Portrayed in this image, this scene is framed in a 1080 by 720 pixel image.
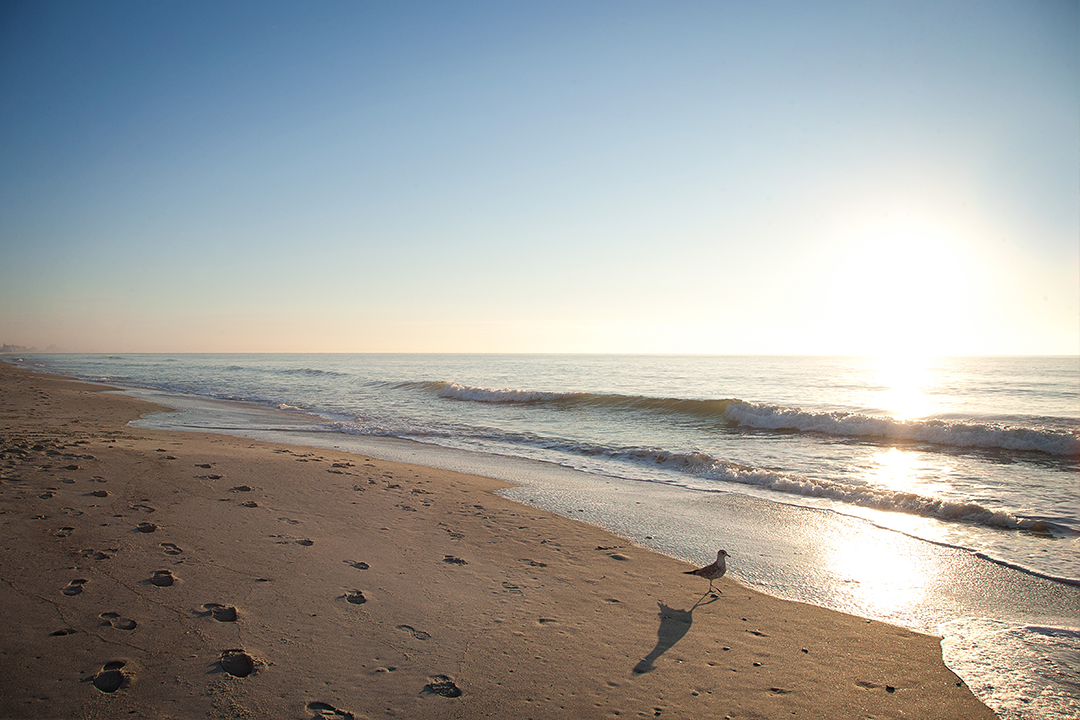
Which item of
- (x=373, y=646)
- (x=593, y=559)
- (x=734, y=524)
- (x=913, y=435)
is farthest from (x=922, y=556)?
(x=913, y=435)

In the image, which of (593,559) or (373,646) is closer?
(373,646)

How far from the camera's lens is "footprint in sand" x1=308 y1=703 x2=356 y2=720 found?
9.34ft

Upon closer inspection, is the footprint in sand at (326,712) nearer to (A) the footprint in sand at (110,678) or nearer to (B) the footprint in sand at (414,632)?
(B) the footprint in sand at (414,632)

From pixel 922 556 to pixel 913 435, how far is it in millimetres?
13354

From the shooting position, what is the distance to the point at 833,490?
9789 millimetres

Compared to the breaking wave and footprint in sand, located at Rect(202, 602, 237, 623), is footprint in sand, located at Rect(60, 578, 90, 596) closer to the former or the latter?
footprint in sand, located at Rect(202, 602, 237, 623)

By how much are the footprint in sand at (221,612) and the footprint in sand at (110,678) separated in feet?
2.18

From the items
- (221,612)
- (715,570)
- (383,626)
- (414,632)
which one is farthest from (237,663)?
(715,570)

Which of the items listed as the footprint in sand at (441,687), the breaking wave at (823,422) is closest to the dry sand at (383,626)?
the footprint in sand at (441,687)

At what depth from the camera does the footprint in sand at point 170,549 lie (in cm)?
485

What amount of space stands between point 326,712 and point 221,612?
1535 mm

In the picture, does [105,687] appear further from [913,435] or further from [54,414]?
[913,435]

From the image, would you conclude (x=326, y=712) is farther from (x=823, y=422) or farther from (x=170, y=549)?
(x=823, y=422)

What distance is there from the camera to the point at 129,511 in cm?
593
